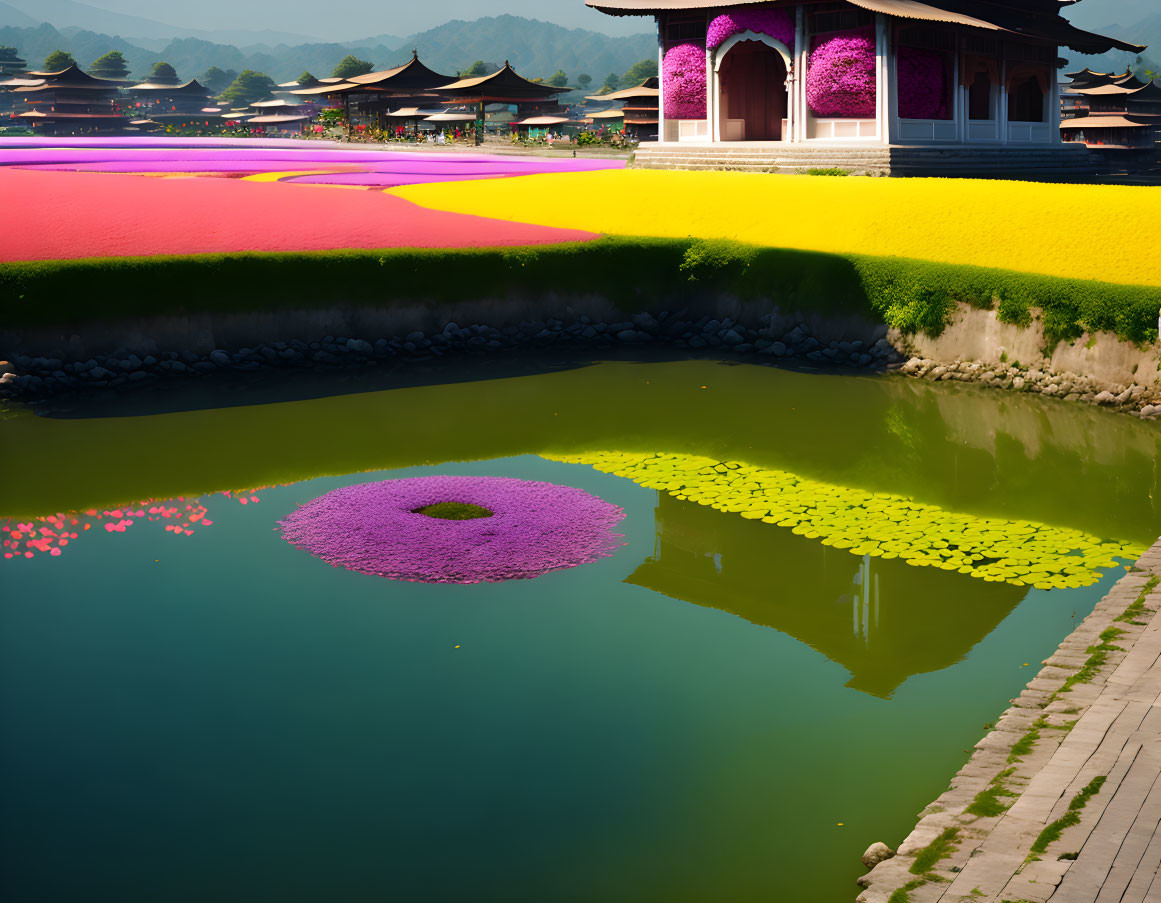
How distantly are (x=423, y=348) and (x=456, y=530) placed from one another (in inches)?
334

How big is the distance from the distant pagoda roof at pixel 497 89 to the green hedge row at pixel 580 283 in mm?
41559

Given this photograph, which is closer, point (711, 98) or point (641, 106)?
point (711, 98)

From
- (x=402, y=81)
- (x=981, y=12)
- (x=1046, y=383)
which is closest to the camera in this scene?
(x=1046, y=383)

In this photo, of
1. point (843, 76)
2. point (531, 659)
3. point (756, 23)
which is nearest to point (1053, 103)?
point (843, 76)

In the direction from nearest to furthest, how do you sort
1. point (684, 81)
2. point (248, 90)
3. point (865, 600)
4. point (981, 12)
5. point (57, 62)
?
point (865, 600), point (981, 12), point (684, 81), point (57, 62), point (248, 90)

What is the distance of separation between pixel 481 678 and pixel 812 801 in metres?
2.65

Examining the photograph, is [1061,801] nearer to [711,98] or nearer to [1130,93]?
[711,98]

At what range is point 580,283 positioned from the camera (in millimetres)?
20594

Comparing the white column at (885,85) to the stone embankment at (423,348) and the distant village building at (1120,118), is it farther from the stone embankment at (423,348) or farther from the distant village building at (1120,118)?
the distant village building at (1120,118)

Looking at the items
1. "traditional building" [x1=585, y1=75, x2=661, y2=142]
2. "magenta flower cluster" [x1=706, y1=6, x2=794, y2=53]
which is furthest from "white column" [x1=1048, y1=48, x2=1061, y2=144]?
"traditional building" [x1=585, y1=75, x2=661, y2=142]

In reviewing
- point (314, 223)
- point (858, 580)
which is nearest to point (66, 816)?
point (858, 580)

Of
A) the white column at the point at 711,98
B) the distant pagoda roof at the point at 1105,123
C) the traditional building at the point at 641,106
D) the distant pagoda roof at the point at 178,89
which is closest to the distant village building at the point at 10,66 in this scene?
the distant pagoda roof at the point at 178,89

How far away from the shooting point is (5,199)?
21.7 m

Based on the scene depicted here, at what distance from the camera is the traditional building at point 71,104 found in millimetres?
81438
